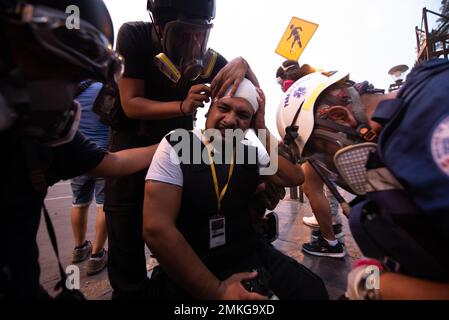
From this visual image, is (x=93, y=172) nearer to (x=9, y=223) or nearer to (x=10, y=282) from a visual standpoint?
(x=9, y=223)

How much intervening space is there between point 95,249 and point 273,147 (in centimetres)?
209

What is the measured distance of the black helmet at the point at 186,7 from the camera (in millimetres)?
1517

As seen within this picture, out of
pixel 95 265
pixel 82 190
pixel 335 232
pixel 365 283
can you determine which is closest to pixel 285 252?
pixel 335 232

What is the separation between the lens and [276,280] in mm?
1464

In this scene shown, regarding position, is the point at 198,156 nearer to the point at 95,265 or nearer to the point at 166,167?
the point at 166,167

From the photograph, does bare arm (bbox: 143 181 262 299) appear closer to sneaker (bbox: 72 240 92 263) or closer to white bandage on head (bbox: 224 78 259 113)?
white bandage on head (bbox: 224 78 259 113)

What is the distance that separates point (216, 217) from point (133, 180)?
0.69 m

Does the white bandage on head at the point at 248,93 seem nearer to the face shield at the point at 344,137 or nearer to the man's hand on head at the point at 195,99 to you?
the man's hand on head at the point at 195,99

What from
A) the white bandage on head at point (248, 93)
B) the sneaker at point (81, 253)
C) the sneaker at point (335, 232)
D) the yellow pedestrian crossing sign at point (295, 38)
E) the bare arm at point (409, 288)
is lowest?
the sneaker at point (81, 253)

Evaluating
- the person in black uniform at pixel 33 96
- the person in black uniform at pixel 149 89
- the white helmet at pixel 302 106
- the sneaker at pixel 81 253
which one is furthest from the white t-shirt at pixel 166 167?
the sneaker at pixel 81 253

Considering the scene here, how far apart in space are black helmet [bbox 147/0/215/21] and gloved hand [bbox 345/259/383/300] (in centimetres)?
180

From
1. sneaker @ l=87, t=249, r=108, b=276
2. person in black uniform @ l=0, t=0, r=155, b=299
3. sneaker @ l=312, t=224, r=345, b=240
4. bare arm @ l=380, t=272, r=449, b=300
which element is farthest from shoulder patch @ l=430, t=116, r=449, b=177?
sneaker @ l=87, t=249, r=108, b=276

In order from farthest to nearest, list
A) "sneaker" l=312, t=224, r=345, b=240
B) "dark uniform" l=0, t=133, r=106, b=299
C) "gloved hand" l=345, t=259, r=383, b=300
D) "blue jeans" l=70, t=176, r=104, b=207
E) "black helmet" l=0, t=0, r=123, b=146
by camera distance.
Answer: "sneaker" l=312, t=224, r=345, b=240
"blue jeans" l=70, t=176, r=104, b=207
"gloved hand" l=345, t=259, r=383, b=300
"dark uniform" l=0, t=133, r=106, b=299
"black helmet" l=0, t=0, r=123, b=146

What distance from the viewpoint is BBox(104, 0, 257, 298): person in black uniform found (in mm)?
1546
